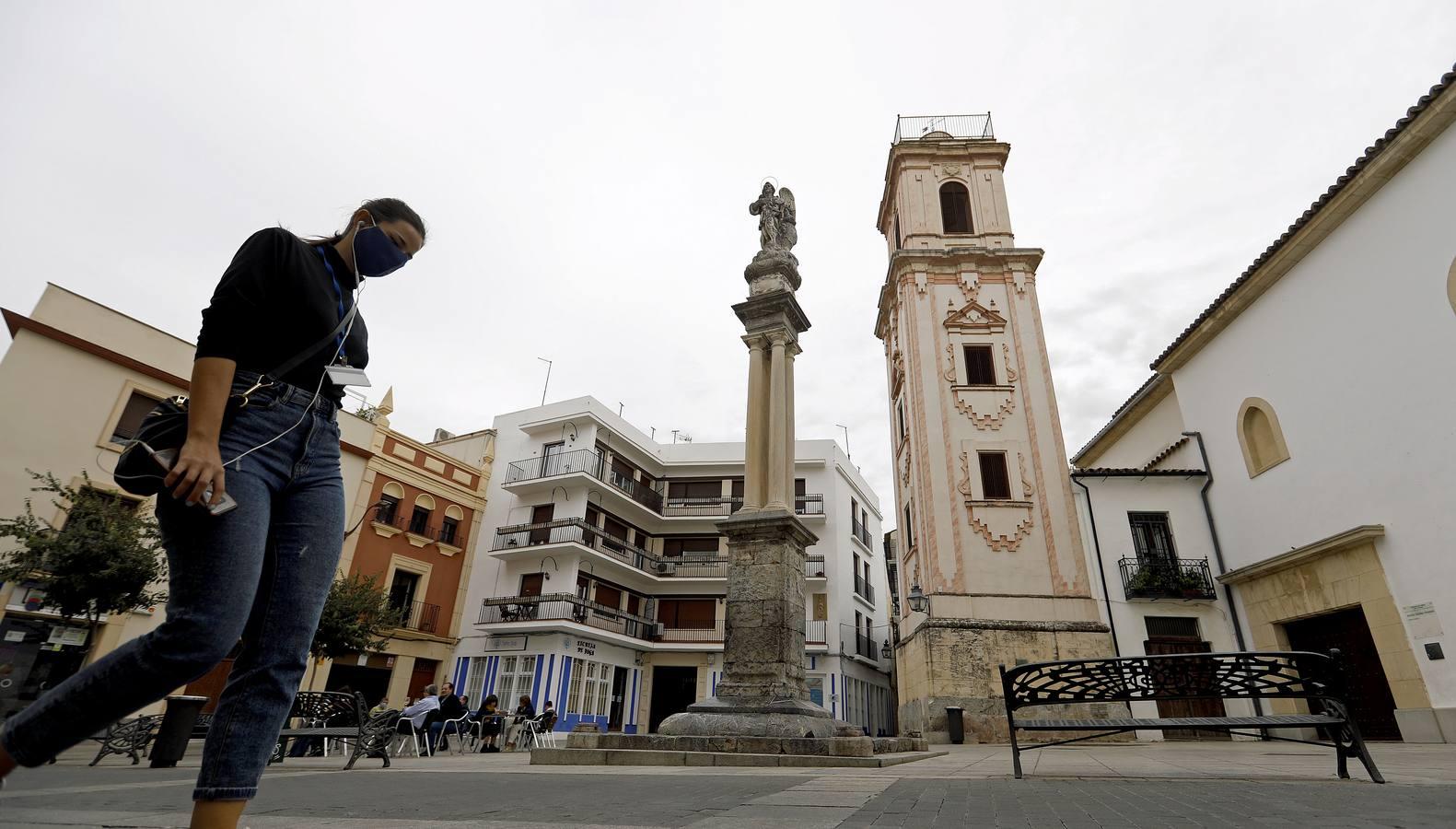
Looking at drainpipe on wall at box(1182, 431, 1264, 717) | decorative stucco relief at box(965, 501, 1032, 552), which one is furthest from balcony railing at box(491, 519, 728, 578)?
drainpipe on wall at box(1182, 431, 1264, 717)

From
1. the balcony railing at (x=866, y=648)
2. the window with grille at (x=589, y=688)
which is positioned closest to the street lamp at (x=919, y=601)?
the balcony railing at (x=866, y=648)

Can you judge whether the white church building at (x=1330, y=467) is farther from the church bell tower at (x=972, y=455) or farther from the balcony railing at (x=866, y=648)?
the balcony railing at (x=866, y=648)

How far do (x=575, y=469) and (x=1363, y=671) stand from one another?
846 inches

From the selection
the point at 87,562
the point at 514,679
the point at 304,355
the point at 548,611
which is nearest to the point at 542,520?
the point at 548,611

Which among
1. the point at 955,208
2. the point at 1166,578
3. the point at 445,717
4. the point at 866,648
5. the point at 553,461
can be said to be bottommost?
the point at 445,717

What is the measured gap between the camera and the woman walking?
1.42 metres

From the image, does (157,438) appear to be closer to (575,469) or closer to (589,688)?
(589,688)

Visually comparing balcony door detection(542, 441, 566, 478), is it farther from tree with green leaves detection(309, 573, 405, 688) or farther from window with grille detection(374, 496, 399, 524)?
tree with green leaves detection(309, 573, 405, 688)

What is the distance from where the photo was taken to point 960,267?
20.0 m

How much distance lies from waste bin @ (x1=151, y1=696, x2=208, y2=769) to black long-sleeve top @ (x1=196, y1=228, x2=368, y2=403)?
678 cm

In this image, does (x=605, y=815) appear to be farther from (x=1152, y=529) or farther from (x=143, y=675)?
→ (x=1152, y=529)

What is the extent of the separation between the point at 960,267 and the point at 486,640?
1954cm

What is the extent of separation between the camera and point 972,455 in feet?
57.8

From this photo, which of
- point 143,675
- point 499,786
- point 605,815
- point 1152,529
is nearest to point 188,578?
point 143,675
